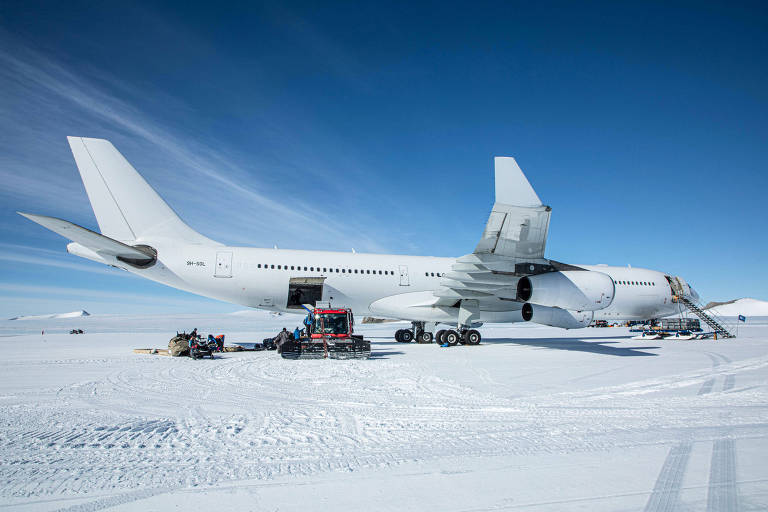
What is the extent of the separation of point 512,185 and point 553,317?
25.6 feet

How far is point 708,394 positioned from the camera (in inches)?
248

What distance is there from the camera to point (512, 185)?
33.1ft

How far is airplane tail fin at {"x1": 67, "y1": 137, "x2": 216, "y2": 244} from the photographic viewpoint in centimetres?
1390

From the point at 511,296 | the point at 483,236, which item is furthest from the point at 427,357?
the point at 511,296

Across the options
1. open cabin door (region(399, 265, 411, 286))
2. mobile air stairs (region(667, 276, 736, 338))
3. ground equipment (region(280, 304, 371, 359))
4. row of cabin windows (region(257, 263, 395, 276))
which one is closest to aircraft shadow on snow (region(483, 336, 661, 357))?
mobile air stairs (region(667, 276, 736, 338))

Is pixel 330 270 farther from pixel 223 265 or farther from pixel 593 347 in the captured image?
pixel 593 347

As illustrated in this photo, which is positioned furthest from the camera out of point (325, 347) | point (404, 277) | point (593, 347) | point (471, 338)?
point (404, 277)

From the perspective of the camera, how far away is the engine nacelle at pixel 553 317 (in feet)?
51.2

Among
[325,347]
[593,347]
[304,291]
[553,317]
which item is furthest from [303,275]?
[593,347]

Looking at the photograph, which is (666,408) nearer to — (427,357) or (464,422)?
(464,422)

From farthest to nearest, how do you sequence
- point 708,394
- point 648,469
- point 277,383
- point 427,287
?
point 427,287 < point 277,383 < point 708,394 < point 648,469

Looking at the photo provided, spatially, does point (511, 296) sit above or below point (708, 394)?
above

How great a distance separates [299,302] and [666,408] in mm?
12440

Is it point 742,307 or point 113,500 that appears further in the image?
point 742,307
